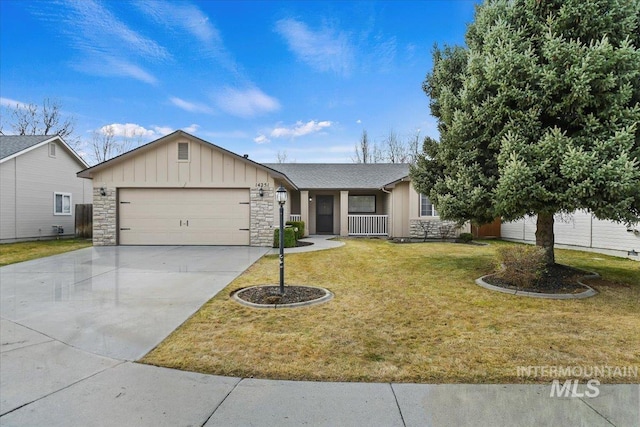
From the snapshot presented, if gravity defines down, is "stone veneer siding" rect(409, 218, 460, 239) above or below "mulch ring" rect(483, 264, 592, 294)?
above

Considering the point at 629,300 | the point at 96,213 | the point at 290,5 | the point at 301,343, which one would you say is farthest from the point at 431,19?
the point at 96,213

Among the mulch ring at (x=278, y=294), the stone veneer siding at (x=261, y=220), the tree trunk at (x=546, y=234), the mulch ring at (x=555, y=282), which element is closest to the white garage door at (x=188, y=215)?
the stone veneer siding at (x=261, y=220)

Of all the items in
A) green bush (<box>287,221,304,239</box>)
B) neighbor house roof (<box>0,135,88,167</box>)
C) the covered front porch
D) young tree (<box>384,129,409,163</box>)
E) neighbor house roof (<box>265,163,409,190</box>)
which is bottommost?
green bush (<box>287,221,304,239</box>)

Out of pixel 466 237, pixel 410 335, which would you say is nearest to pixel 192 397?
pixel 410 335

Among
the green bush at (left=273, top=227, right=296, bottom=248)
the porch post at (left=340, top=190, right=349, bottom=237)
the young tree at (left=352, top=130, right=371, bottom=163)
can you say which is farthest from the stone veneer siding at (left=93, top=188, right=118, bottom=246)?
the young tree at (left=352, top=130, right=371, bottom=163)

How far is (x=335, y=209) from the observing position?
1844 cm

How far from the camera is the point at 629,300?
5.29 metres

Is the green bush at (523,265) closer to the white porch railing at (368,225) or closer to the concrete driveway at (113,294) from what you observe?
the concrete driveway at (113,294)

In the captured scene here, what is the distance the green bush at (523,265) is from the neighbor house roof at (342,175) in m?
10.7

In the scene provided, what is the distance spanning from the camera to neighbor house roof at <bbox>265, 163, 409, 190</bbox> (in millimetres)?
17516

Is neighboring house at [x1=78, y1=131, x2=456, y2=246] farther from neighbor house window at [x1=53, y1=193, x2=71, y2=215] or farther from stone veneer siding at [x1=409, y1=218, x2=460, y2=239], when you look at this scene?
stone veneer siding at [x1=409, y1=218, x2=460, y2=239]

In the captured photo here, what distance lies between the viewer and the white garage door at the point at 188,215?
12.5 meters

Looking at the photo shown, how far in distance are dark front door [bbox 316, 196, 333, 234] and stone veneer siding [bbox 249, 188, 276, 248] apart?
632 centimetres

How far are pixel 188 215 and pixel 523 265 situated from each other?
1115cm
